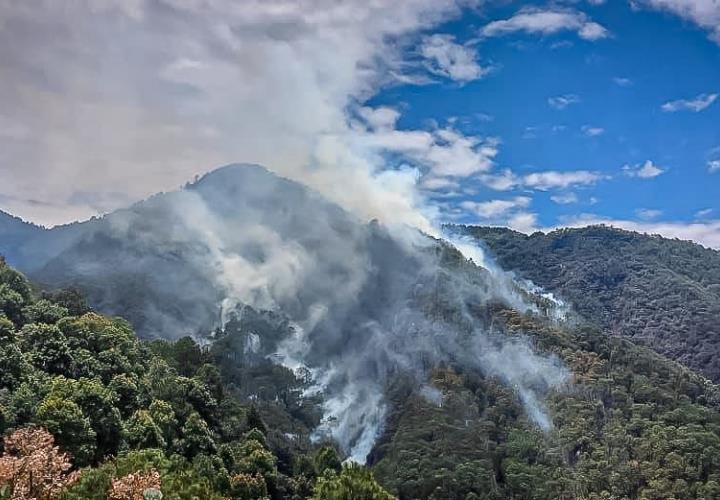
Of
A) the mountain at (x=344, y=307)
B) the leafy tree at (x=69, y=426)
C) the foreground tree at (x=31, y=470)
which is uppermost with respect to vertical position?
the mountain at (x=344, y=307)

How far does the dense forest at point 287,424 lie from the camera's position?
41406 millimetres

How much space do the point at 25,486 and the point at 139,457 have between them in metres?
10.9

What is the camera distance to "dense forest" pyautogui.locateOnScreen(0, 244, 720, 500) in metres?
41.4

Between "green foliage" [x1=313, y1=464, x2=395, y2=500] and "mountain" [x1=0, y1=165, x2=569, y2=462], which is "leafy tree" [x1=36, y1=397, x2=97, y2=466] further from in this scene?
"mountain" [x1=0, y1=165, x2=569, y2=462]

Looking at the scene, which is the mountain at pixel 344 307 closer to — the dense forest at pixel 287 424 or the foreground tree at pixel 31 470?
the dense forest at pixel 287 424

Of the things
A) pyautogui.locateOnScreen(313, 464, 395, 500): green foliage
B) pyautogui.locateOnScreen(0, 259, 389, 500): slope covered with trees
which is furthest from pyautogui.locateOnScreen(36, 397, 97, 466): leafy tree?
pyautogui.locateOnScreen(313, 464, 395, 500): green foliage

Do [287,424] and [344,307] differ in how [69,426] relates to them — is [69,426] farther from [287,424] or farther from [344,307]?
[344,307]

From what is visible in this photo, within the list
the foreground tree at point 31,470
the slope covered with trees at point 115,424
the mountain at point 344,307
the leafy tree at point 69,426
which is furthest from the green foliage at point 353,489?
the mountain at point 344,307

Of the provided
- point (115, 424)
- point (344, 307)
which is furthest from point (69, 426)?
point (344, 307)

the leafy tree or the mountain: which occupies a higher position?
the mountain

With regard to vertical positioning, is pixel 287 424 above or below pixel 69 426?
above

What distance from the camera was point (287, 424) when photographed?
109m

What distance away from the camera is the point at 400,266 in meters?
187

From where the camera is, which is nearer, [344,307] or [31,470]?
[31,470]
